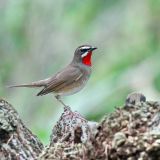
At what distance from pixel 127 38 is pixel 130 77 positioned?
379 cm

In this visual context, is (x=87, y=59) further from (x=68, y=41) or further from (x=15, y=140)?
(x=68, y=41)

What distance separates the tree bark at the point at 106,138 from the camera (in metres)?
3.13

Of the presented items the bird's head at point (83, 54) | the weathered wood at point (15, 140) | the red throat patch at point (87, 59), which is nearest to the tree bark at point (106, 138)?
the weathered wood at point (15, 140)

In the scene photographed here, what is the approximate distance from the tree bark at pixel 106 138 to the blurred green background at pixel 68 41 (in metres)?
3.48

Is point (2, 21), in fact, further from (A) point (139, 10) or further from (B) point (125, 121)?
(B) point (125, 121)

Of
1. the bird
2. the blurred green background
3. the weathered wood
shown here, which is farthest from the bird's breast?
the weathered wood

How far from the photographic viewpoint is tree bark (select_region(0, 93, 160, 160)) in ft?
10.3

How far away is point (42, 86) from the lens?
24.2 ft

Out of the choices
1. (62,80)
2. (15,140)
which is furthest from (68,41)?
(15,140)

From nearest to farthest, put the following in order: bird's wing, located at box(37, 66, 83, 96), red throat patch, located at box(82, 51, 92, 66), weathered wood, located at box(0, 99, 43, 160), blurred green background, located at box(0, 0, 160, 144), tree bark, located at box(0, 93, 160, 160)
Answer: tree bark, located at box(0, 93, 160, 160) → weathered wood, located at box(0, 99, 43, 160) → bird's wing, located at box(37, 66, 83, 96) → red throat patch, located at box(82, 51, 92, 66) → blurred green background, located at box(0, 0, 160, 144)

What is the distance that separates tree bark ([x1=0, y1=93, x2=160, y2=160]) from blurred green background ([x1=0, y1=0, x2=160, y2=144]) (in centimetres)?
348

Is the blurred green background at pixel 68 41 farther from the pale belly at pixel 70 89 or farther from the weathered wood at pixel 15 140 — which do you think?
the weathered wood at pixel 15 140

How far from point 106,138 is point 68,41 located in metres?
8.58

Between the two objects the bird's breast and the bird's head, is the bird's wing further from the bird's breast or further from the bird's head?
the bird's head
